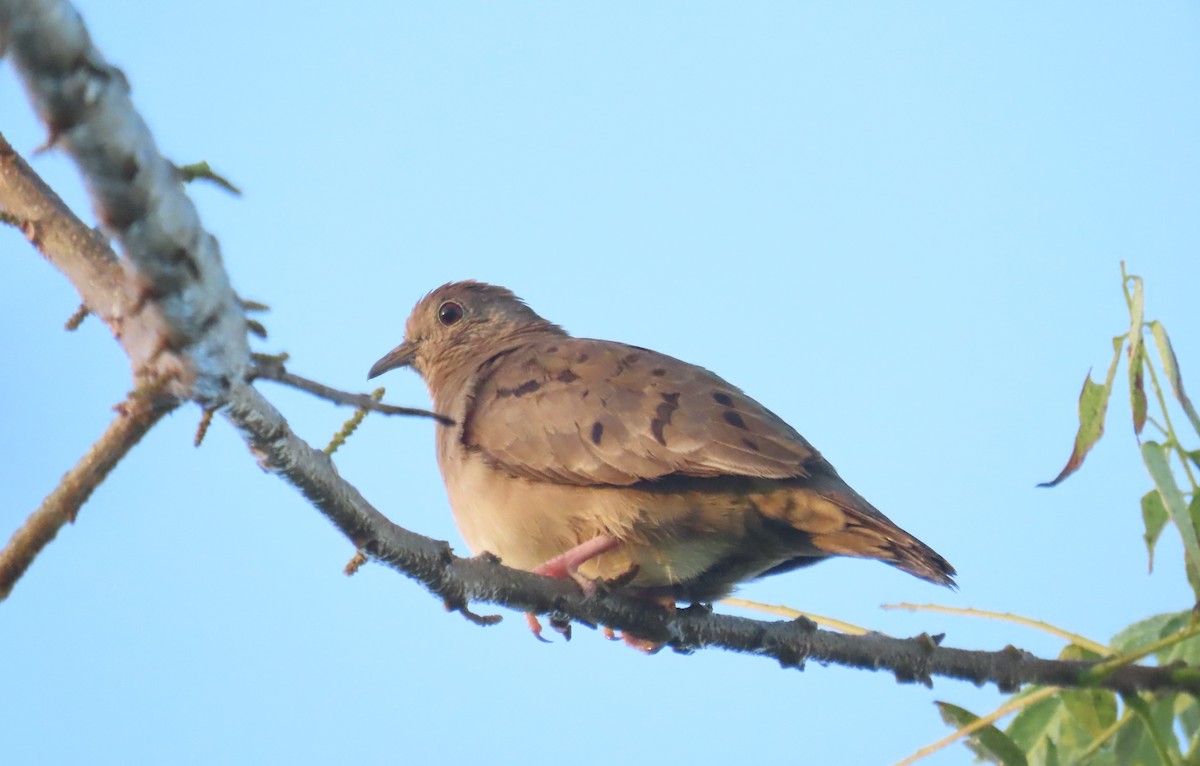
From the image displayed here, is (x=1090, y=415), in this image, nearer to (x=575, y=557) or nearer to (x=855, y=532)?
(x=855, y=532)

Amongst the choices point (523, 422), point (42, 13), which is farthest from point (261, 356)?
point (523, 422)

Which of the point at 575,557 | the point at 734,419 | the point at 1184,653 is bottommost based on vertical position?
the point at 575,557

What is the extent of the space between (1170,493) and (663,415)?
9.97 ft

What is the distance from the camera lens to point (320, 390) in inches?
95.0

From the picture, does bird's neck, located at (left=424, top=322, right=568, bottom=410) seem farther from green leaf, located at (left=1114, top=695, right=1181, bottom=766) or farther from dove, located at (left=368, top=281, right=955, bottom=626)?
green leaf, located at (left=1114, top=695, right=1181, bottom=766)

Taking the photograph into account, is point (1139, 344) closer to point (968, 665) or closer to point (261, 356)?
point (968, 665)

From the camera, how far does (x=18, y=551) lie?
229cm

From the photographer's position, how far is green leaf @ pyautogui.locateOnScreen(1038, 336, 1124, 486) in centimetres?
386

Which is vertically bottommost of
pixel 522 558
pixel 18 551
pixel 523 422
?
pixel 18 551

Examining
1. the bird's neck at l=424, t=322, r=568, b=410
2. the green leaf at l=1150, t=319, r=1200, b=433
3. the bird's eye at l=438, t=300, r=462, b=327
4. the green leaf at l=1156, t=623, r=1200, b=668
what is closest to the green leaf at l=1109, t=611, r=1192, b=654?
the green leaf at l=1156, t=623, r=1200, b=668

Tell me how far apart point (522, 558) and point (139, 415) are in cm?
400

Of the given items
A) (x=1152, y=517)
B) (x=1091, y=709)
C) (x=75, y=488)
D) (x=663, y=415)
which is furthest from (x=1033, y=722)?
(x=75, y=488)

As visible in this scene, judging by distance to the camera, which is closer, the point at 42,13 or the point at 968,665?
the point at 42,13

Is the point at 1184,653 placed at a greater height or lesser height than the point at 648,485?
greater
